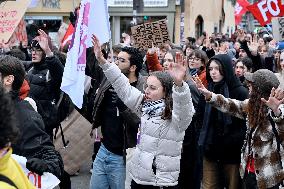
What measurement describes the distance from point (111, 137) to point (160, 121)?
73 cm

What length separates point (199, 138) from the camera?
18.5 ft

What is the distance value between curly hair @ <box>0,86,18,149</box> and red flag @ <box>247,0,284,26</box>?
932cm

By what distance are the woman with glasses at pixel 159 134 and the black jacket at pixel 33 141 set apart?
1.14 metres

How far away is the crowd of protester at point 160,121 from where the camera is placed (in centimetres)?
375

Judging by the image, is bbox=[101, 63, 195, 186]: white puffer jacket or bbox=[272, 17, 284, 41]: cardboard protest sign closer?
bbox=[101, 63, 195, 186]: white puffer jacket

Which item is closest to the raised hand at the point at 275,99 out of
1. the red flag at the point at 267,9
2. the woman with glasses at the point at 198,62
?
the woman with glasses at the point at 198,62

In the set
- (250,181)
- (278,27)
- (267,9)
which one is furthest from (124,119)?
(267,9)

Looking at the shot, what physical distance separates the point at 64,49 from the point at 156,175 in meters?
5.04

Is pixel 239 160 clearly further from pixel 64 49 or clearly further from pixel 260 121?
pixel 64 49

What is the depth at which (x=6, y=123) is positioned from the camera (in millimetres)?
2240

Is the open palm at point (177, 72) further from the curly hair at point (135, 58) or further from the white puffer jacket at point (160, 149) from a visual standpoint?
the curly hair at point (135, 58)

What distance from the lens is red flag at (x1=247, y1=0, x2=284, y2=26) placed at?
1105 centimetres

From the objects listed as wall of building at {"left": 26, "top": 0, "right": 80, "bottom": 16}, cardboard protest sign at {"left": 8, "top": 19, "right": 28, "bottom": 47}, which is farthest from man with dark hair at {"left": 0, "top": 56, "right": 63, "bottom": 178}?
wall of building at {"left": 26, "top": 0, "right": 80, "bottom": 16}

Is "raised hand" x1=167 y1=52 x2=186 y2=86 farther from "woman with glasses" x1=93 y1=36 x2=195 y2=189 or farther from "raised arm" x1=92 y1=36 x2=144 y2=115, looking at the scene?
"raised arm" x1=92 y1=36 x2=144 y2=115
